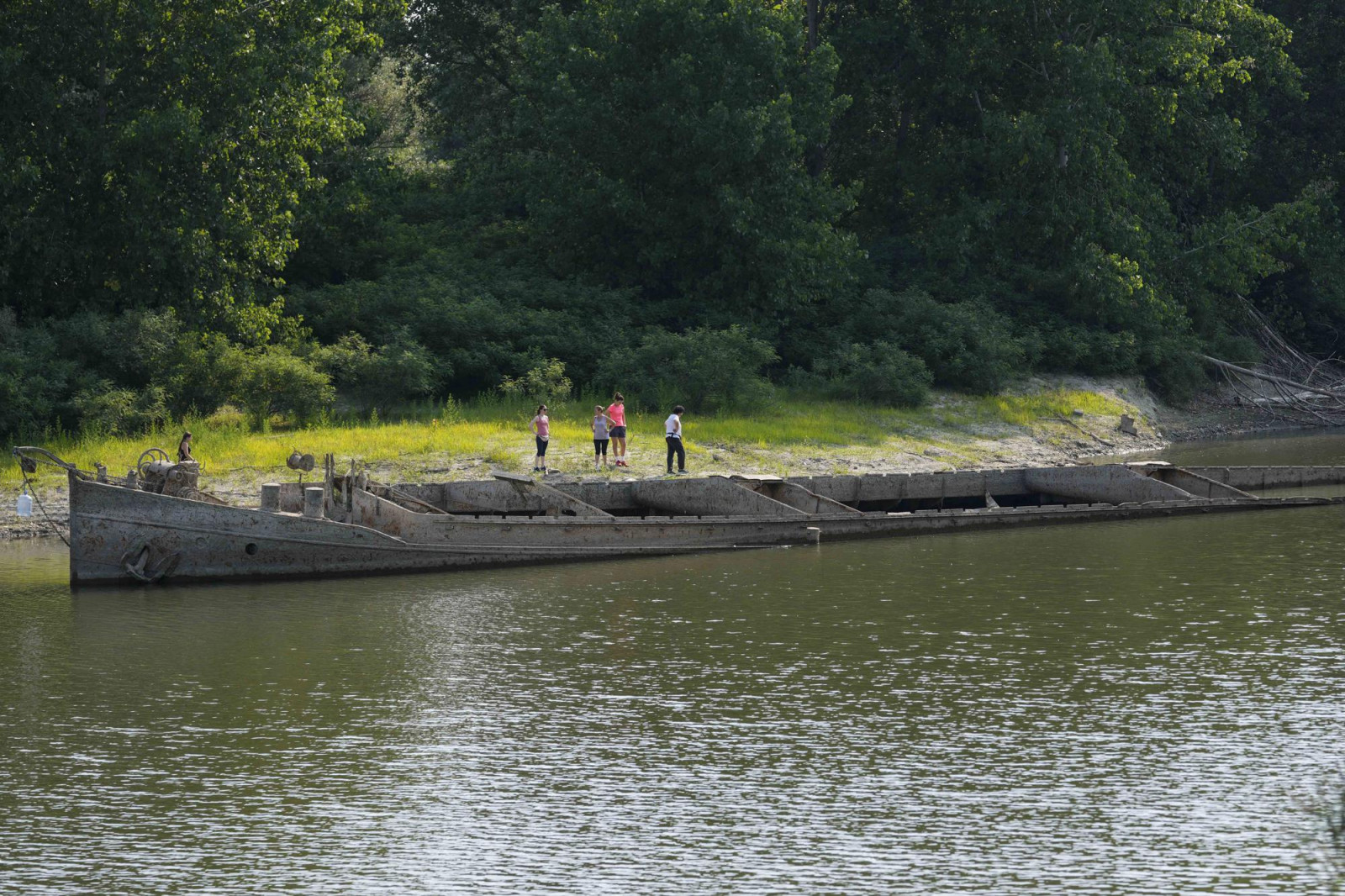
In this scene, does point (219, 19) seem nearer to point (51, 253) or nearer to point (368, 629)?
point (51, 253)

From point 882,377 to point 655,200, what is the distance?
9096 millimetres

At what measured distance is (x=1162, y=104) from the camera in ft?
158

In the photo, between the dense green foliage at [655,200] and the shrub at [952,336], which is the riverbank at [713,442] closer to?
the shrub at [952,336]

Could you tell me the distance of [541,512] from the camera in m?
26.8

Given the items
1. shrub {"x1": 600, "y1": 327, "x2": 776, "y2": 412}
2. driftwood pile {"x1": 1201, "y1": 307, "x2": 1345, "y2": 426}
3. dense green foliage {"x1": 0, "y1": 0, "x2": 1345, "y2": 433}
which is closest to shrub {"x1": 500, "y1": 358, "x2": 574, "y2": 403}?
dense green foliage {"x1": 0, "y1": 0, "x2": 1345, "y2": 433}

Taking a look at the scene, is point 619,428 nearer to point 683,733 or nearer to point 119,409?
point 119,409

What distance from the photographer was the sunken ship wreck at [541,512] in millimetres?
23062

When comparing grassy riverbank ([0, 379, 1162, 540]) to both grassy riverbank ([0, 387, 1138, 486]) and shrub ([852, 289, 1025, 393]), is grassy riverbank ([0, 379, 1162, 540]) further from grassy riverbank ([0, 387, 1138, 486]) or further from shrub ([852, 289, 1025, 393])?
shrub ([852, 289, 1025, 393])

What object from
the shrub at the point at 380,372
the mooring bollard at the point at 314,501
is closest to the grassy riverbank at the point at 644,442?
the shrub at the point at 380,372

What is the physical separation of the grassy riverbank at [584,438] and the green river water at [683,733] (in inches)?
281

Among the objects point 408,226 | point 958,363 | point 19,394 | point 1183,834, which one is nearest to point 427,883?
point 1183,834

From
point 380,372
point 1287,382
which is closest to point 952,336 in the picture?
point 1287,382

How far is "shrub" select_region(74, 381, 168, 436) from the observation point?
103ft

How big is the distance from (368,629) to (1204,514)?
17.5 meters
